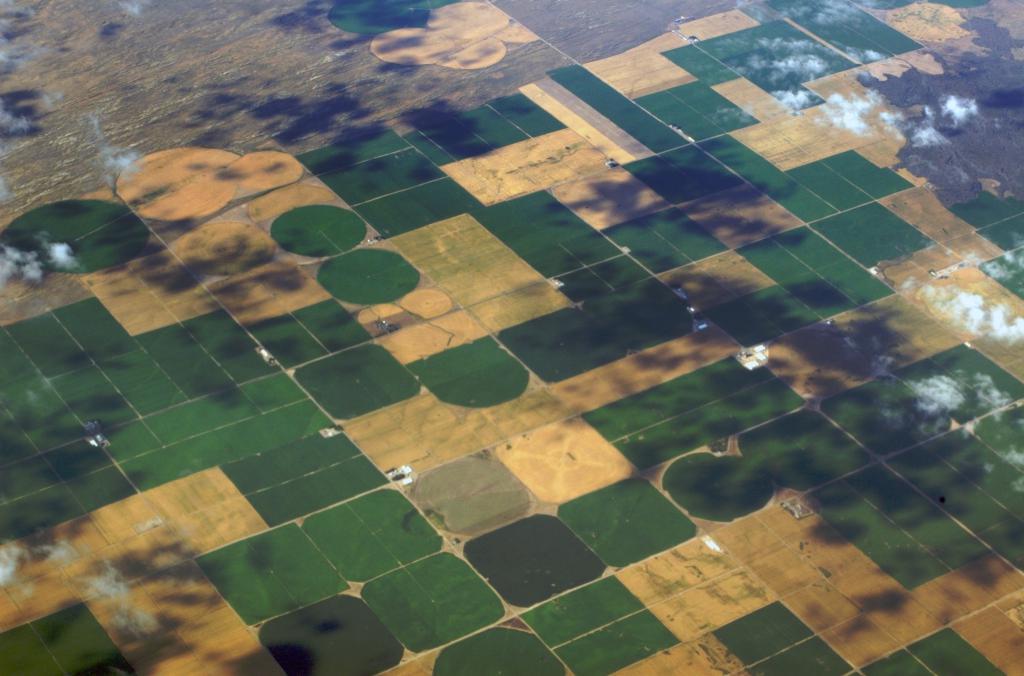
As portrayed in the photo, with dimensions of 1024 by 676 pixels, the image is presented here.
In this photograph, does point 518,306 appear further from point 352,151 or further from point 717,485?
point 352,151

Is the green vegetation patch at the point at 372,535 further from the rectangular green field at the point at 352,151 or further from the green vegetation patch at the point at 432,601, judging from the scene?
the rectangular green field at the point at 352,151

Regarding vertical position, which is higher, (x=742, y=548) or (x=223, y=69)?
(x=223, y=69)

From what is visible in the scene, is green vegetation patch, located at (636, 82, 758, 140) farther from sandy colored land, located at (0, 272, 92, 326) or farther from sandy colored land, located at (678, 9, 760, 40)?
sandy colored land, located at (0, 272, 92, 326)

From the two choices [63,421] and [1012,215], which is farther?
[1012,215]

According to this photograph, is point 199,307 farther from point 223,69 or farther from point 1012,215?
point 1012,215

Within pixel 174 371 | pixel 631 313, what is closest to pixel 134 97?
pixel 174 371

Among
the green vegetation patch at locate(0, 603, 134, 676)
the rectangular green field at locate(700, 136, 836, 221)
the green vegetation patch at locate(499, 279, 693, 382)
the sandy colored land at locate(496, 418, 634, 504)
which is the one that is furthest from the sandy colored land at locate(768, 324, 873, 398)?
the green vegetation patch at locate(0, 603, 134, 676)

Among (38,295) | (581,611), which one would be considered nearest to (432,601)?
(581,611)
